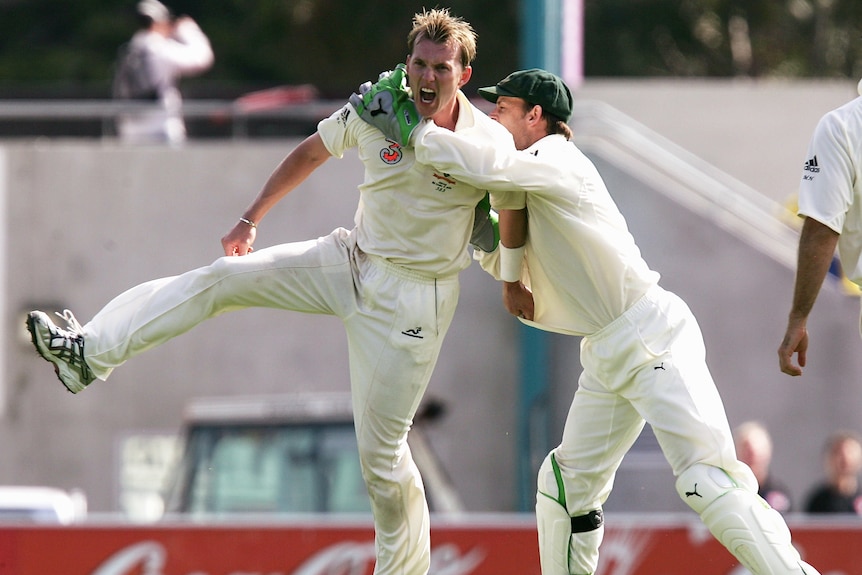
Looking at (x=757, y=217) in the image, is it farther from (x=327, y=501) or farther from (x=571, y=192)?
(x=571, y=192)

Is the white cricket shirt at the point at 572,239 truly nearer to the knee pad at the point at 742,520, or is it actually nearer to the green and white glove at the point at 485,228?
the green and white glove at the point at 485,228

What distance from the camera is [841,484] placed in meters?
9.79

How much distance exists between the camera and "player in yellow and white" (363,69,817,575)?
538 centimetres

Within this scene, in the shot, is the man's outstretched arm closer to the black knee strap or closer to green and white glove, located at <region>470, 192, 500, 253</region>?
the black knee strap

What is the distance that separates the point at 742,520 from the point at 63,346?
257cm

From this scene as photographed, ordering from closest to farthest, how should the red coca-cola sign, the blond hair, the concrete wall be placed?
1. the blond hair
2. the red coca-cola sign
3. the concrete wall

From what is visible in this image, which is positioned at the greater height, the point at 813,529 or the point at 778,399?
the point at 813,529

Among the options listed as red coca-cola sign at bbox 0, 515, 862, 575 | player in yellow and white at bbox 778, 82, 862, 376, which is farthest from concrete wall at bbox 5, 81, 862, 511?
player in yellow and white at bbox 778, 82, 862, 376

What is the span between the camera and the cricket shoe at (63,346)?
18.4ft

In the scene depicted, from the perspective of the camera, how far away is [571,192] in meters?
5.49

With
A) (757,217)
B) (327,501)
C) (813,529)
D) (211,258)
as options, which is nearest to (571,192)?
(813,529)

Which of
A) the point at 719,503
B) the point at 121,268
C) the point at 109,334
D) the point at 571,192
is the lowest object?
the point at 121,268

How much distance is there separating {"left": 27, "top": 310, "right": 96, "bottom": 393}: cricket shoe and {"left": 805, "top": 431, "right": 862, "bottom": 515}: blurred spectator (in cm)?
568

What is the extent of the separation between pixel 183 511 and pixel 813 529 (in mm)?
4234
